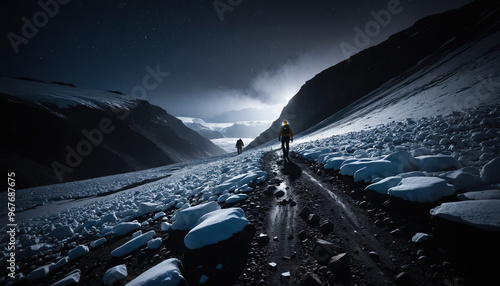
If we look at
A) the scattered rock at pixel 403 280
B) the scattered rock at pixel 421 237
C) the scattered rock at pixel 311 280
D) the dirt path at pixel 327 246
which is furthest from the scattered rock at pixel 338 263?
the scattered rock at pixel 421 237

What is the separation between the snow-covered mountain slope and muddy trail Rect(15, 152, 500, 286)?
48.0 m

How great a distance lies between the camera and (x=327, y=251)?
10.5 feet

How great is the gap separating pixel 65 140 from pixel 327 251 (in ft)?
223

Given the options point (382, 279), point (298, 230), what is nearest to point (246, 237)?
point (298, 230)

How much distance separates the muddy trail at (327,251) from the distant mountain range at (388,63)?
1353 inches

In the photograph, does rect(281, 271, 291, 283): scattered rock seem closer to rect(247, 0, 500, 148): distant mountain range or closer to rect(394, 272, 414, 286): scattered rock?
rect(394, 272, 414, 286): scattered rock

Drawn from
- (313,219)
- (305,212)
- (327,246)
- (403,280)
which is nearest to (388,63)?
(305,212)

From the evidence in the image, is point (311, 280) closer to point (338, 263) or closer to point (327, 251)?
point (338, 263)

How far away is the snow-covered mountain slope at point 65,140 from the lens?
130 feet

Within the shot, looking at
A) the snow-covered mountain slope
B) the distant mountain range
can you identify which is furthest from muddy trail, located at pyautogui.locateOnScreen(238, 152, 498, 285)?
the snow-covered mountain slope

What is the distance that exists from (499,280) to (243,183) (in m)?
5.97

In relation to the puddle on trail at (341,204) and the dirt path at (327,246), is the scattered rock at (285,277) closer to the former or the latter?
the dirt path at (327,246)

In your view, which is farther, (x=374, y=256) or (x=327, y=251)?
(x=327, y=251)

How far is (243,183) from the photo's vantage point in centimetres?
716
